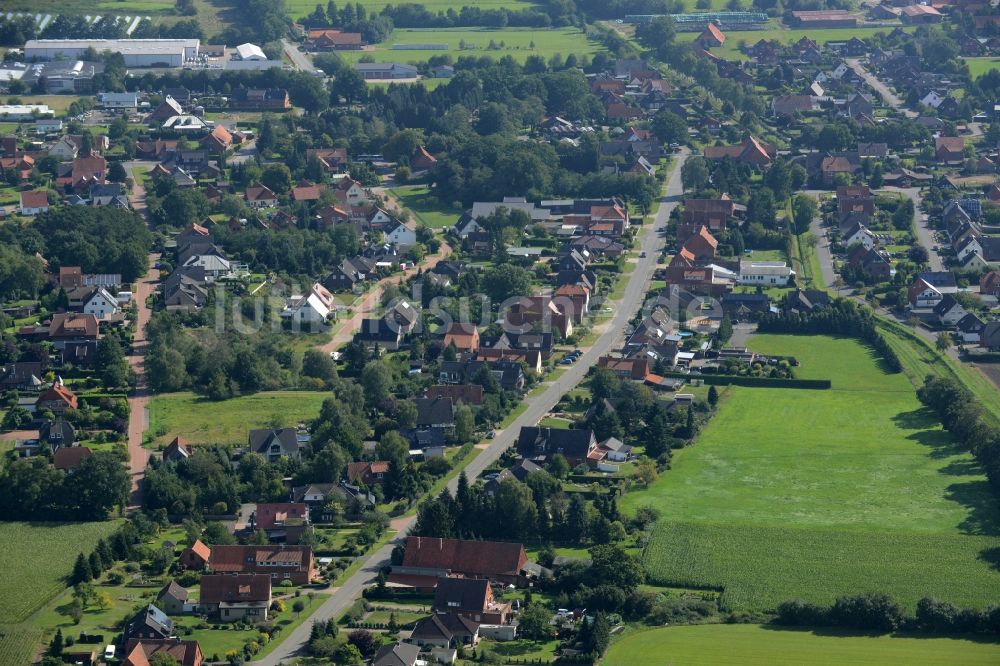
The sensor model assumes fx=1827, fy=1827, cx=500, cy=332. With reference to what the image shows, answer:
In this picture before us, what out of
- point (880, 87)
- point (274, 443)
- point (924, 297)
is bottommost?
point (274, 443)

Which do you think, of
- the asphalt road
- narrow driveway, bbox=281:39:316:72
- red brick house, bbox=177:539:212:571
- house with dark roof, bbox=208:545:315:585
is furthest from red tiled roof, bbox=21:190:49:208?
house with dark roof, bbox=208:545:315:585

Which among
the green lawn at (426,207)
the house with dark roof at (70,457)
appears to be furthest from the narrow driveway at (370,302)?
the house with dark roof at (70,457)

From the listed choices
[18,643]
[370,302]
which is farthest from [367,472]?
[370,302]

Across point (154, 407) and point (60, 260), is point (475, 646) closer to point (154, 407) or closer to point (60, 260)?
point (154, 407)

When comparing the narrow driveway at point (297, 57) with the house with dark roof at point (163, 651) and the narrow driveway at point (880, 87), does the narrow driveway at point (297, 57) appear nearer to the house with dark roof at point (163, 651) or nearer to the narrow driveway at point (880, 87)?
the narrow driveway at point (880, 87)

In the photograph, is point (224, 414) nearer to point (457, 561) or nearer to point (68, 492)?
point (68, 492)

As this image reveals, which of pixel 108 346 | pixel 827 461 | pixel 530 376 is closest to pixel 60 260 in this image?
pixel 108 346

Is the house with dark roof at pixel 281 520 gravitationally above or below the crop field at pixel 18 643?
above
